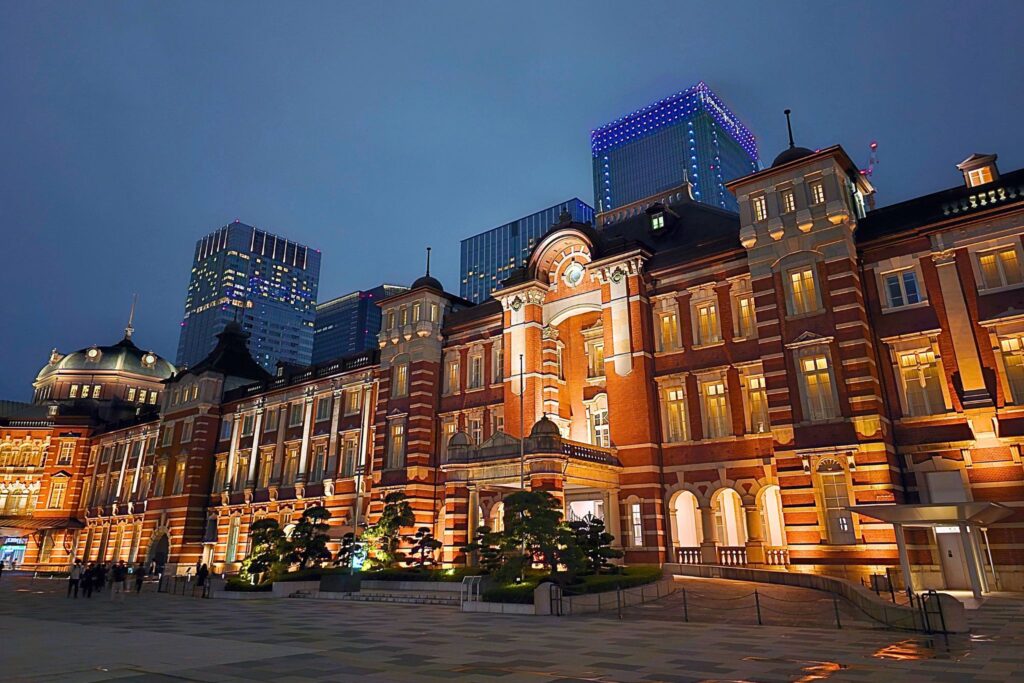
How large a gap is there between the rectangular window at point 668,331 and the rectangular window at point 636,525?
23.5 feet

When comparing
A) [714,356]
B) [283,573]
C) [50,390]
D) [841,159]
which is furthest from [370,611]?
[50,390]

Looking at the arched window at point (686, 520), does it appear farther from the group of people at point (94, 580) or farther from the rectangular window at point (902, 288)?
the group of people at point (94, 580)

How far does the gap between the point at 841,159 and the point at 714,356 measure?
926 cm

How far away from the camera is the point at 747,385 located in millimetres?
26766

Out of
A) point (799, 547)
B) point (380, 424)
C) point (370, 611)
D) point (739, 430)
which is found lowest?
point (370, 611)

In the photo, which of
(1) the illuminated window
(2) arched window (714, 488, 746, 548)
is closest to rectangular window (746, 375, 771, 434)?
(2) arched window (714, 488, 746, 548)

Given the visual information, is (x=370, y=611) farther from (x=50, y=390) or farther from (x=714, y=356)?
(x=50, y=390)

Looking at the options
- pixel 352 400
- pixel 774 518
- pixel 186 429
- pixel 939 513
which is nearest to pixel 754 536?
pixel 774 518

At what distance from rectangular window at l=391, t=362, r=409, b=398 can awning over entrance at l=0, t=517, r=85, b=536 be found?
4170 cm

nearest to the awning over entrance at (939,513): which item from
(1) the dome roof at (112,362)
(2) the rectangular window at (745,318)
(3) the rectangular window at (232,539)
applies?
(2) the rectangular window at (745,318)

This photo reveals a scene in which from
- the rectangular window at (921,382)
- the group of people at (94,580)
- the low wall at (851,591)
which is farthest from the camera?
the group of people at (94,580)

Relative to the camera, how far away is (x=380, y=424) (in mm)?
39219

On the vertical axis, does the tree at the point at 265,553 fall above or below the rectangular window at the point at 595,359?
below

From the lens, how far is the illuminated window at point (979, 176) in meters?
25.3
